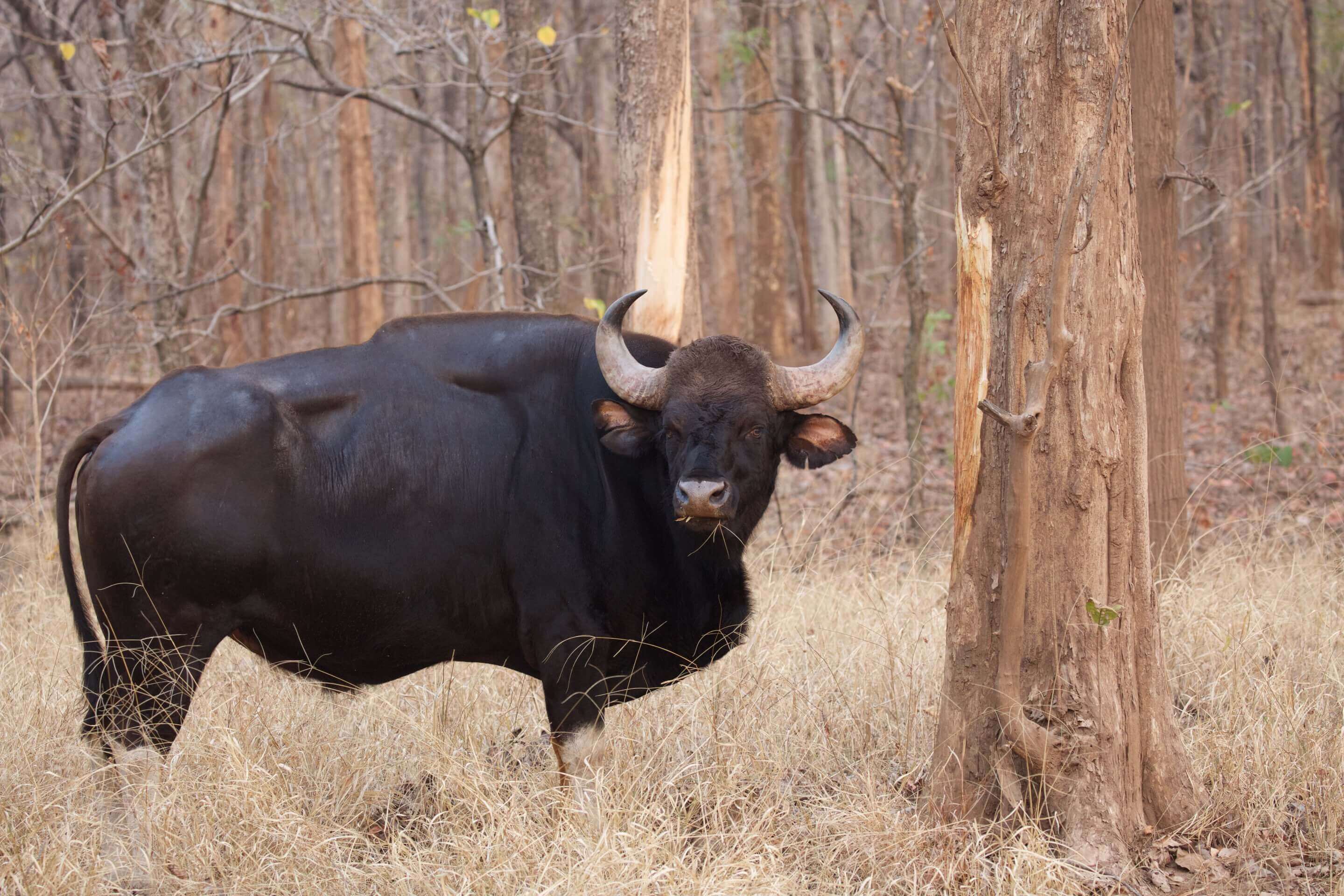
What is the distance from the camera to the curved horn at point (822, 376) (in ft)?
13.7

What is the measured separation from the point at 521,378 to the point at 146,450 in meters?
1.30

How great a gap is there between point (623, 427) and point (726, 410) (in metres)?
0.38

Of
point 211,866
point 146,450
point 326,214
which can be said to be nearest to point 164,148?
point 146,450

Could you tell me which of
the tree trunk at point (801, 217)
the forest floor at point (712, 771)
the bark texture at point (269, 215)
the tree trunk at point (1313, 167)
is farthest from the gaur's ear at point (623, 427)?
the tree trunk at point (1313, 167)

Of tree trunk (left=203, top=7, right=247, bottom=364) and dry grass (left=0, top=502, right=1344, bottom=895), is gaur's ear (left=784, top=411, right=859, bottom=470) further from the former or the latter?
tree trunk (left=203, top=7, right=247, bottom=364)

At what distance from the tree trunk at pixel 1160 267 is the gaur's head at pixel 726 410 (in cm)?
248

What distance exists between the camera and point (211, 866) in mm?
3482

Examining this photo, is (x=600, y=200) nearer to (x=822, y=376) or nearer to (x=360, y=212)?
(x=360, y=212)

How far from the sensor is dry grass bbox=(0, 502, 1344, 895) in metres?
3.29

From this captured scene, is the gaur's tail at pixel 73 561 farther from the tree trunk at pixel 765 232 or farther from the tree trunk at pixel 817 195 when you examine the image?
the tree trunk at pixel 817 195

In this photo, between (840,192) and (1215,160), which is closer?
(1215,160)

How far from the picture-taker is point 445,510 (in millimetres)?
4051

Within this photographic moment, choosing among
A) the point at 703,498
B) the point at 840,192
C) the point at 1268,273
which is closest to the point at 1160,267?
the point at 703,498

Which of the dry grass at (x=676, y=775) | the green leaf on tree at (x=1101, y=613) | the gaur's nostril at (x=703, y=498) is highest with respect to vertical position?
the gaur's nostril at (x=703, y=498)
